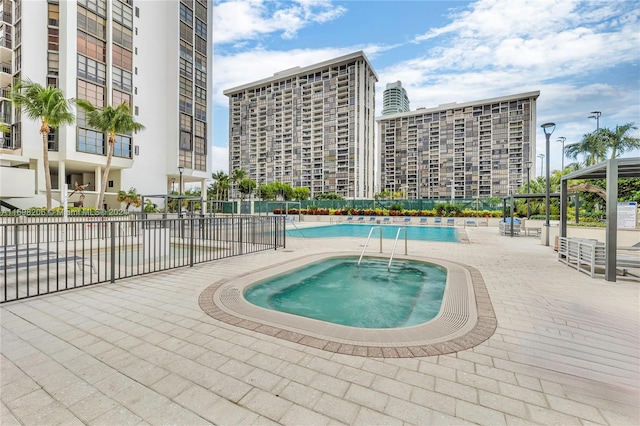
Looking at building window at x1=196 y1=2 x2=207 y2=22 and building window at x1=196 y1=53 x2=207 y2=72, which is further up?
building window at x1=196 y1=2 x2=207 y2=22

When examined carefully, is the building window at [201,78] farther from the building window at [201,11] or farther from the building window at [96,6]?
the building window at [96,6]

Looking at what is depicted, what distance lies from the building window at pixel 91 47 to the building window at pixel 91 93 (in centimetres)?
270

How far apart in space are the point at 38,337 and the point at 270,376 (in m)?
2.48

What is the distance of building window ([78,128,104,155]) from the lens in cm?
2520

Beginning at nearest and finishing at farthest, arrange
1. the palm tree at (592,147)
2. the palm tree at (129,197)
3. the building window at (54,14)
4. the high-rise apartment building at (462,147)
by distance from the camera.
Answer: the building window at (54,14) < the palm tree at (592,147) < the palm tree at (129,197) < the high-rise apartment building at (462,147)

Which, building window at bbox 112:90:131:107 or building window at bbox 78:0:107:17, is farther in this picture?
building window at bbox 112:90:131:107

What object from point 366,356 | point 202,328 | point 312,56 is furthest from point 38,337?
point 312,56

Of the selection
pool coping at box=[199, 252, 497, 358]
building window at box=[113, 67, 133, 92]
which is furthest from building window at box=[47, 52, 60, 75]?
pool coping at box=[199, 252, 497, 358]

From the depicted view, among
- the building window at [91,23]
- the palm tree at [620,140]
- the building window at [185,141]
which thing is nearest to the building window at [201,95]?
the building window at [185,141]

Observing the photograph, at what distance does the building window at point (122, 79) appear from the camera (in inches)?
1109

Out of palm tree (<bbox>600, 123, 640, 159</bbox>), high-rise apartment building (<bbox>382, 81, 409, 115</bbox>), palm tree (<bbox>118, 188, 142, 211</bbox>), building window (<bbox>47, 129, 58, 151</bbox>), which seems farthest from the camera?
high-rise apartment building (<bbox>382, 81, 409, 115</bbox>)

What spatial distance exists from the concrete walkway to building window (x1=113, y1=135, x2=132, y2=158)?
30131 millimetres

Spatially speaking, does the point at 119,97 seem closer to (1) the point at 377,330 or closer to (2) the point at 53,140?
(2) the point at 53,140

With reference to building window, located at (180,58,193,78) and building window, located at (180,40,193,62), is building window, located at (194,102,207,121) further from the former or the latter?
building window, located at (180,40,193,62)
